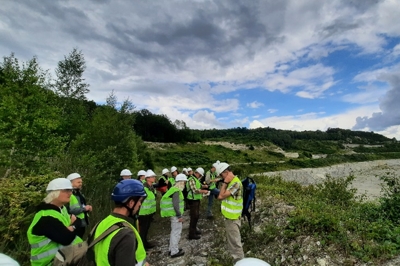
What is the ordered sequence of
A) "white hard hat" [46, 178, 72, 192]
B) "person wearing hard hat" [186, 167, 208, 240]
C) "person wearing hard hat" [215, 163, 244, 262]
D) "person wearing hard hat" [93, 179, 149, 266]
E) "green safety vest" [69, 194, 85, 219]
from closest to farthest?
1. "person wearing hard hat" [93, 179, 149, 266]
2. "white hard hat" [46, 178, 72, 192]
3. "green safety vest" [69, 194, 85, 219]
4. "person wearing hard hat" [215, 163, 244, 262]
5. "person wearing hard hat" [186, 167, 208, 240]

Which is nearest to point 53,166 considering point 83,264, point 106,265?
point 83,264

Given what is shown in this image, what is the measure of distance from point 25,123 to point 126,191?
29.3 ft

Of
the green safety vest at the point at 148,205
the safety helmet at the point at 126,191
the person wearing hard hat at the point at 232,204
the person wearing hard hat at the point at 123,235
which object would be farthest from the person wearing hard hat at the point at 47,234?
the green safety vest at the point at 148,205

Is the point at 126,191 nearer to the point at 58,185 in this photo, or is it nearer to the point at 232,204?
the point at 58,185

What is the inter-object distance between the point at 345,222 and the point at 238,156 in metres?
55.0

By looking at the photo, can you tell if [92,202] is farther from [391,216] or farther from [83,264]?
[391,216]

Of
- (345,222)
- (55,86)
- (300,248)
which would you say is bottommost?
(300,248)

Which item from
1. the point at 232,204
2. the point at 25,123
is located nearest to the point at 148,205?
the point at 232,204

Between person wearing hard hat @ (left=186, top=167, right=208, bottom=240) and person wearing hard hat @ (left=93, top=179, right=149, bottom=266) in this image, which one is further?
person wearing hard hat @ (left=186, top=167, right=208, bottom=240)

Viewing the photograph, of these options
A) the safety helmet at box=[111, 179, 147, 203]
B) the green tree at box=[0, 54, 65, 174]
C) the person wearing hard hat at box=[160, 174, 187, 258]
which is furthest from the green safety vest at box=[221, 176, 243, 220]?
the green tree at box=[0, 54, 65, 174]

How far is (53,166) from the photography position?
9305 mm

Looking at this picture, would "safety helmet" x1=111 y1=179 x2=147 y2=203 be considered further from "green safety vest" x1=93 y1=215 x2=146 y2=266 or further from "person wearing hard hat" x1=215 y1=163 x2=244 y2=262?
"person wearing hard hat" x1=215 y1=163 x2=244 y2=262

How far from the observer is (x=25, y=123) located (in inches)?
362

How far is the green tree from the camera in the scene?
8430 millimetres
